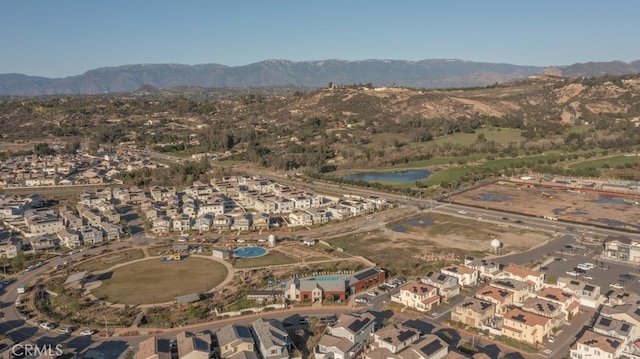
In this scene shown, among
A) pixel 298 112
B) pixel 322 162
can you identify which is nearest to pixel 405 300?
pixel 322 162

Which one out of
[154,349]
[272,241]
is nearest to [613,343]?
[154,349]

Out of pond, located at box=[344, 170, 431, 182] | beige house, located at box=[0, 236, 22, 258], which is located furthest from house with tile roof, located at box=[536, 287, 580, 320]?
pond, located at box=[344, 170, 431, 182]

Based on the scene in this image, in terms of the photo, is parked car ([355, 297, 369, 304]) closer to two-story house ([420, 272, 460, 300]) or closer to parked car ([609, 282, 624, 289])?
two-story house ([420, 272, 460, 300])

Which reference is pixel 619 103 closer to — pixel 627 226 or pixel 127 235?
pixel 627 226

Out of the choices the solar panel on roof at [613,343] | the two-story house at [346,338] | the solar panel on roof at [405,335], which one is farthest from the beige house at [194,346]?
the solar panel on roof at [613,343]

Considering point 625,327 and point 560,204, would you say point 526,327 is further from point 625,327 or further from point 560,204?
point 560,204
